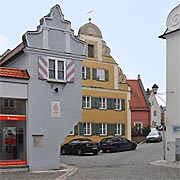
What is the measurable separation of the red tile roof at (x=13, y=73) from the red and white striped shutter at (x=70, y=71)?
7.20 ft

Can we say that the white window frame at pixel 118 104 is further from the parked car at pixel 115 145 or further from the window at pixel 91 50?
the parked car at pixel 115 145

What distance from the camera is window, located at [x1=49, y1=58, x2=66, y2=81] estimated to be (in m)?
20.0

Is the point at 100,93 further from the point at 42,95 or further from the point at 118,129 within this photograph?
the point at 42,95

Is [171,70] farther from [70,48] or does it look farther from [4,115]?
[4,115]

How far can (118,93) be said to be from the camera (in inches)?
1736

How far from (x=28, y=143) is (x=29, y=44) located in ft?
15.2

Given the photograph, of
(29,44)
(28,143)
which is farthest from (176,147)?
(29,44)

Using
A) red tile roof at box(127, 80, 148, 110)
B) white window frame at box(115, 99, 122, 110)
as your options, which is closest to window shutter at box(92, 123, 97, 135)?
white window frame at box(115, 99, 122, 110)

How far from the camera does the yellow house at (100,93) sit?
1626 inches

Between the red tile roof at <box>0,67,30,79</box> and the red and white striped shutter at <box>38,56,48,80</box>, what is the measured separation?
0.66 meters

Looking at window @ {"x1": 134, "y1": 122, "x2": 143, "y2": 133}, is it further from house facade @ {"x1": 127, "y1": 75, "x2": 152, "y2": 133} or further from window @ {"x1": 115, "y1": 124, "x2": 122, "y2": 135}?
window @ {"x1": 115, "y1": 124, "x2": 122, "y2": 135}

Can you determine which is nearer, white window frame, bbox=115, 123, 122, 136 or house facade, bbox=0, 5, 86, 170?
house facade, bbox=0, 5, 86, 170

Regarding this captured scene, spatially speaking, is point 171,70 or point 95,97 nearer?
point 171,70

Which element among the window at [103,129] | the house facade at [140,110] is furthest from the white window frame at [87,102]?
the house facade at [140,110]
